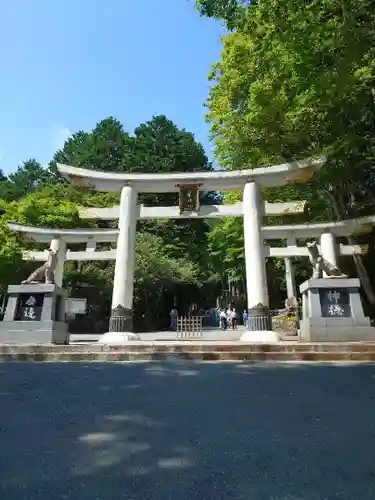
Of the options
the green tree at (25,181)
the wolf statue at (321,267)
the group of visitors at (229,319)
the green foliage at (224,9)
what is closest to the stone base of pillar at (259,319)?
the wolf statue at (321,267)

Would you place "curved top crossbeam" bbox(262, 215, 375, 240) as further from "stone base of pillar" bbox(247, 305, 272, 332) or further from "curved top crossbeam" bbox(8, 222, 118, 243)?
"curved top crossbeam" bbox(8, 222, 118, 243)

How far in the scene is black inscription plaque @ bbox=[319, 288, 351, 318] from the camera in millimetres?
10672

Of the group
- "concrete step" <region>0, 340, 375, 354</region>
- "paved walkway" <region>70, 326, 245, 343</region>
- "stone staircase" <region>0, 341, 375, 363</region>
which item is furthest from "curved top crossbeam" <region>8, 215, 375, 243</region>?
"stone staircase" <region>0, 341, 375, 363</region>

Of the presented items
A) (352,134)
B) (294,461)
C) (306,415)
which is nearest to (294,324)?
(352,134)

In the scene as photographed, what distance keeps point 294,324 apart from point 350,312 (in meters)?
7.64

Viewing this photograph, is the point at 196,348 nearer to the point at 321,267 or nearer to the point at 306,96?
the point at 321,267

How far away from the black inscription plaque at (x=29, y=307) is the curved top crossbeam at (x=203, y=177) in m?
4.65

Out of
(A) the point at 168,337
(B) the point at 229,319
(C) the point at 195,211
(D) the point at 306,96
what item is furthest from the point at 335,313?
(B) the point at 229,319

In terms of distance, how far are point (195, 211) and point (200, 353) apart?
6.25m

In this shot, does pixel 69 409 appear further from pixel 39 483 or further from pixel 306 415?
pixel 306 415

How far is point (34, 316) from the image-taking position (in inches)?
440

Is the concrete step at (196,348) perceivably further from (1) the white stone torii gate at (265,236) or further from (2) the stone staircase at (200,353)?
(1) the white stone torii gate at (265,236)

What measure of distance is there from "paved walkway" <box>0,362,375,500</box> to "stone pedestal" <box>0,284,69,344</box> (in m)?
5.69

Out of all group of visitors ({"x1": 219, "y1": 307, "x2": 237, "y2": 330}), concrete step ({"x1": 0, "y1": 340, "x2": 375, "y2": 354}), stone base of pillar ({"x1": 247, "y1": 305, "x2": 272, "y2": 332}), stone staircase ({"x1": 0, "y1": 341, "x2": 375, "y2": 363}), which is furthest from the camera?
group of visitors ({"x1": 219, "y1": 307, "x2": 237, "y2": 330})
